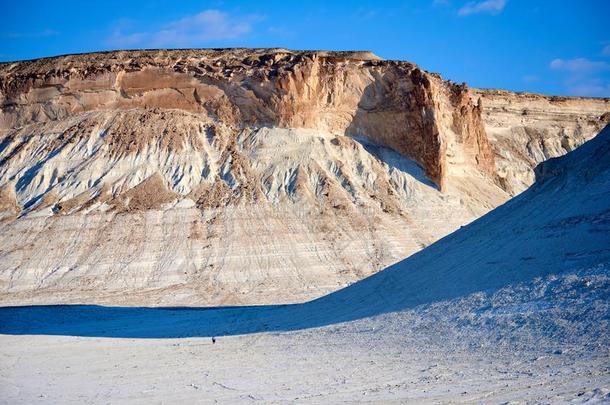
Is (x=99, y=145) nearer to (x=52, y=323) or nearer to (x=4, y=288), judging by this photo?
(x=4, y=288)

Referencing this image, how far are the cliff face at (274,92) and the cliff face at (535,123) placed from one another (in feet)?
35.4

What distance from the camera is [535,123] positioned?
65125mm

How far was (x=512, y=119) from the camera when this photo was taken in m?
64.5

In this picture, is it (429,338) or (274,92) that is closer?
(429,338)

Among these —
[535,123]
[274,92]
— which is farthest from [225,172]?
[535,123]

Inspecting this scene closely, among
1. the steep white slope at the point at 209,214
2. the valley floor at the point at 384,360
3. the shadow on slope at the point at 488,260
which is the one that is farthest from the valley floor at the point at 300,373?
the steep white slope at the point at 209,214

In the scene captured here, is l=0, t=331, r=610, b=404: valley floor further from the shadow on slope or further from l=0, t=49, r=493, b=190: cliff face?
l=0, t=49, r=493, b=190: cliff face

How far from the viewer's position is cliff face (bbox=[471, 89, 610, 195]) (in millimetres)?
61969

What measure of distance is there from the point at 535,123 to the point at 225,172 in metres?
30.5

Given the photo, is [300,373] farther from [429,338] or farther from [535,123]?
[535,123]

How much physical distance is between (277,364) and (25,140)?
3957 centimetres

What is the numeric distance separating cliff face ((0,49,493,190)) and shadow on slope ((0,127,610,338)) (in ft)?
75.1

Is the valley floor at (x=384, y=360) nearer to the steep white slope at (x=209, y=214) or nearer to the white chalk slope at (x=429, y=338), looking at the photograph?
the white chalk slope at (x=429, y=338)

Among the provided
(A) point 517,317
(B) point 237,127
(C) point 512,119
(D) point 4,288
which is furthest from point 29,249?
(C) point 512,119
